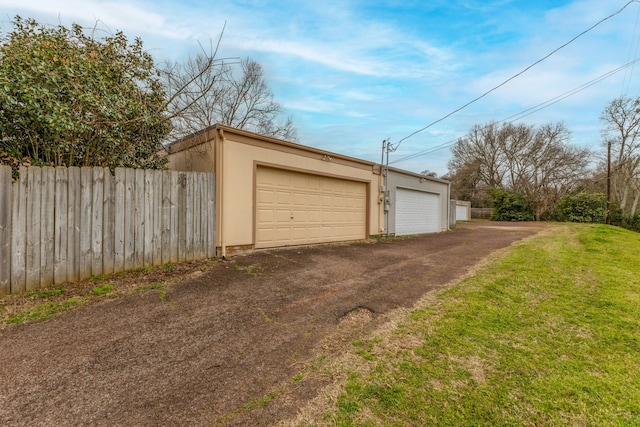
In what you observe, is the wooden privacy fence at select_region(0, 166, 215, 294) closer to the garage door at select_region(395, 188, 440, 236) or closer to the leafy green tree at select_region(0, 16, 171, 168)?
the leafy green tree at select_region(0, 16, 171, 168)

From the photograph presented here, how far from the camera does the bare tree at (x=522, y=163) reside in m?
23.2

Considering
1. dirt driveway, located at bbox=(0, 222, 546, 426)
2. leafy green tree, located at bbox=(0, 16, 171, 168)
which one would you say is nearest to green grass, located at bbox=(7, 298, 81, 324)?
dirt driveway, located at bbox=(0, 222, 546, 426)

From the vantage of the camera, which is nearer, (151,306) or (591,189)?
(151,306)

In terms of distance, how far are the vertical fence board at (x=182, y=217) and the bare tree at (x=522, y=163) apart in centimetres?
2763

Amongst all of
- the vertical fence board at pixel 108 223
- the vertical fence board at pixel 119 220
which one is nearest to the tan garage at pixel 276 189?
the vertical fence board at pixel 119 220

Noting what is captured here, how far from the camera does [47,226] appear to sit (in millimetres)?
3857

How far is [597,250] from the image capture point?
740 centimetres

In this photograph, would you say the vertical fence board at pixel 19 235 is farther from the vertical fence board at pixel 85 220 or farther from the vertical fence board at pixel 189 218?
the vertical fence board at pixel 189 218

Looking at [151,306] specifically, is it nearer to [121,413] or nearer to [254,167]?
[121,413]

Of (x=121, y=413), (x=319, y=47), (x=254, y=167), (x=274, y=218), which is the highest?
(x=319, y=47)

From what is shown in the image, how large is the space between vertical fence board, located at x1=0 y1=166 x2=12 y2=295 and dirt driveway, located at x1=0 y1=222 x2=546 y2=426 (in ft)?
3.94

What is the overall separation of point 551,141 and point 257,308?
31571mm

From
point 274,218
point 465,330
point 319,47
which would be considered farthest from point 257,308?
point 319,47

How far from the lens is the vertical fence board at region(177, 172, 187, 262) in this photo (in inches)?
208
